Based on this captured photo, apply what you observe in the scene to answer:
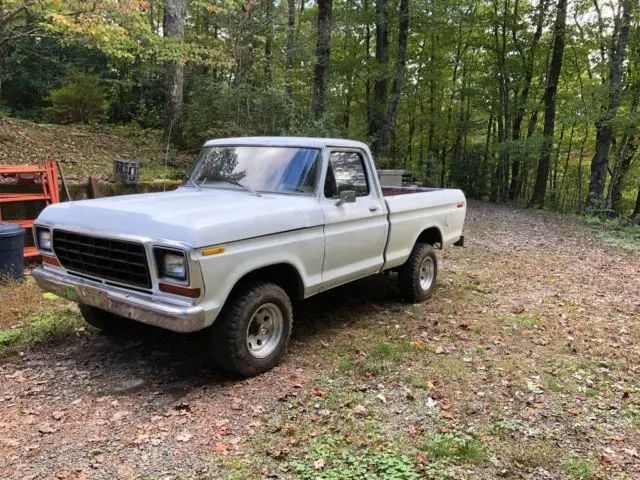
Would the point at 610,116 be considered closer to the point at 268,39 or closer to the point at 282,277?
the point at 268,39

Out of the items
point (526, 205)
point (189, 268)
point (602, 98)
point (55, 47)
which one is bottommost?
point (526, 205)

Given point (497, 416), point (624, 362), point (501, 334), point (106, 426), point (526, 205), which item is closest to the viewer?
point (106, 426)

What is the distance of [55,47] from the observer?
18359 millimetres

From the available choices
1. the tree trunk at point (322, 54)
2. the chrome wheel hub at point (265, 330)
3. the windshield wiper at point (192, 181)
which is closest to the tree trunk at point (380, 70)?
the tree trunk at point (322, 54)

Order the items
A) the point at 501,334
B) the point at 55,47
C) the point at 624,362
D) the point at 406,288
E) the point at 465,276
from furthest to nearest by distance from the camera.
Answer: the point at 55,47
the point at 465,276
the point at 406,288
the point at 501,334
the point at 624,362

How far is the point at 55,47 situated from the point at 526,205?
19.1 metres

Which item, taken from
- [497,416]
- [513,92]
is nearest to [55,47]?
[513,92]

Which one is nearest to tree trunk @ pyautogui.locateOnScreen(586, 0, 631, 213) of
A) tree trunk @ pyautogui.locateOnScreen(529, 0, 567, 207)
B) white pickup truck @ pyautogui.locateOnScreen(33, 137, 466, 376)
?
tree trunk @ pyautogui.locateOnScreen(529, 0, 567, 207)

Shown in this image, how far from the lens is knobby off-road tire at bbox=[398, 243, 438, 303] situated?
6.26 meters

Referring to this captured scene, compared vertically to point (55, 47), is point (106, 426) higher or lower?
lower

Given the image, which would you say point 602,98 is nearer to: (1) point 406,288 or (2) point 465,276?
(2) point 465,276

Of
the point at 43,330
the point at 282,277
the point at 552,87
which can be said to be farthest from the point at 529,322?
the point at 552,87

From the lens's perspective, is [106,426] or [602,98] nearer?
[106,426]

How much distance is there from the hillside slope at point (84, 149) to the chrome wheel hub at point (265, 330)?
6.44 m
